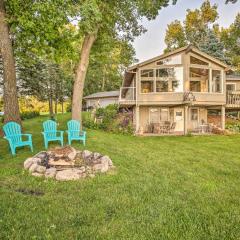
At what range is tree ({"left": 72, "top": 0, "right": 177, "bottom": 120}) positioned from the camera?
31.3ft

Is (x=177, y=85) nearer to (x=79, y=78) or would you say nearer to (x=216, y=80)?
(x=216, y=80)

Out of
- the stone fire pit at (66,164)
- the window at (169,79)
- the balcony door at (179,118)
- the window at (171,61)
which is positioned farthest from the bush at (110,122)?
the stone fire pit at (66,164)

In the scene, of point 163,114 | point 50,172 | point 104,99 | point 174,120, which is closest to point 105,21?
point 163,114

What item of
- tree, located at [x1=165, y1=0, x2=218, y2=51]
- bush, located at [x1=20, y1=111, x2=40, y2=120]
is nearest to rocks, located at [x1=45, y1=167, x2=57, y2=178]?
bush, located at [x1=20, y1=111, x2=40, y2=120]

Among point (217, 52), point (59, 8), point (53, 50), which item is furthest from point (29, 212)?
point (217, 52)

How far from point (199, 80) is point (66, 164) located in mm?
14608

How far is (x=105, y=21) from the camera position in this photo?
39.9 feet

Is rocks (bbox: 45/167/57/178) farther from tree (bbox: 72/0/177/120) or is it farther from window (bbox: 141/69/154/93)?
window (bbox: 141/69/154/93)

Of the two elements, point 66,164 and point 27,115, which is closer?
point 66,164

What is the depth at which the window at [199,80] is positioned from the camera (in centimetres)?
1760

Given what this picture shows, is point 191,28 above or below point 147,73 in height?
above

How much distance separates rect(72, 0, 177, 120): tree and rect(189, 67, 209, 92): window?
5.51m

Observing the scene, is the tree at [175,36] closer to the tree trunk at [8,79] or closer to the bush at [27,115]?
the bush at [27,115]

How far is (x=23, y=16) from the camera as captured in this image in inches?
378
